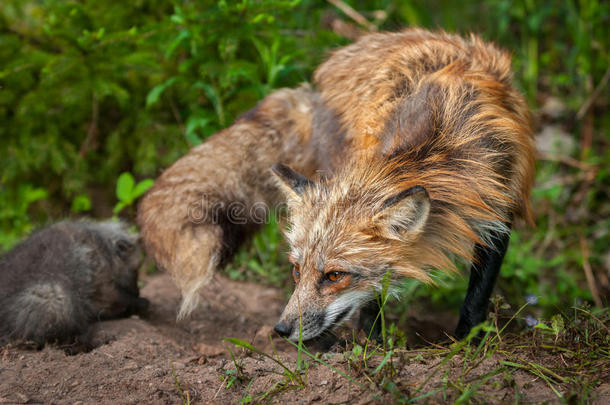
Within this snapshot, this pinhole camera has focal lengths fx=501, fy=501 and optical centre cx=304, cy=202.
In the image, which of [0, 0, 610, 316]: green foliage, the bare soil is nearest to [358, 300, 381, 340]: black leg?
the bare soil

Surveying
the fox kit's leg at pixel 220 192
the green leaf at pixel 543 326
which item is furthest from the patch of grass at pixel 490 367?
the fox kit's leg at pixel 220 192

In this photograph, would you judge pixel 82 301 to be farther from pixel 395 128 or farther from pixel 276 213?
pixel 395 128

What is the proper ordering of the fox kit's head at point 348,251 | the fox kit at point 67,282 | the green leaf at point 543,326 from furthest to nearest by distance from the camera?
the fox kit at point 67,282, the fox kit's head at point 348,251, the green leaf at point 543,326

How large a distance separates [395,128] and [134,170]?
351cm

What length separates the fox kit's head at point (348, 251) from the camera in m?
3.01

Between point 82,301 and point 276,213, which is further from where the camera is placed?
point 276,213

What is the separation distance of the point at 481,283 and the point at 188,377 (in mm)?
2045

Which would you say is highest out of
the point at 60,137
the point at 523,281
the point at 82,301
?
the point at 60,137

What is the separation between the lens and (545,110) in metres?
7.70

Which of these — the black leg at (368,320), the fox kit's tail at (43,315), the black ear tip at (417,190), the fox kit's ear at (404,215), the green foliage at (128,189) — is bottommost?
the black leg at (368,320)

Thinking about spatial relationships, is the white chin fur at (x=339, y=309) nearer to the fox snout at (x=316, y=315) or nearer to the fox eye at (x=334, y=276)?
the fox snout at (x=316, y=315)

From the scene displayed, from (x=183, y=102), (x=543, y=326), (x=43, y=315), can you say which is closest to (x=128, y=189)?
(x=183, y=102)

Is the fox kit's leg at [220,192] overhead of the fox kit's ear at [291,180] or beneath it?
beneath

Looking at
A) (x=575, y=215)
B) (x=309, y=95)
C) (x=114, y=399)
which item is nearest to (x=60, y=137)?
(x=309, y=95)
